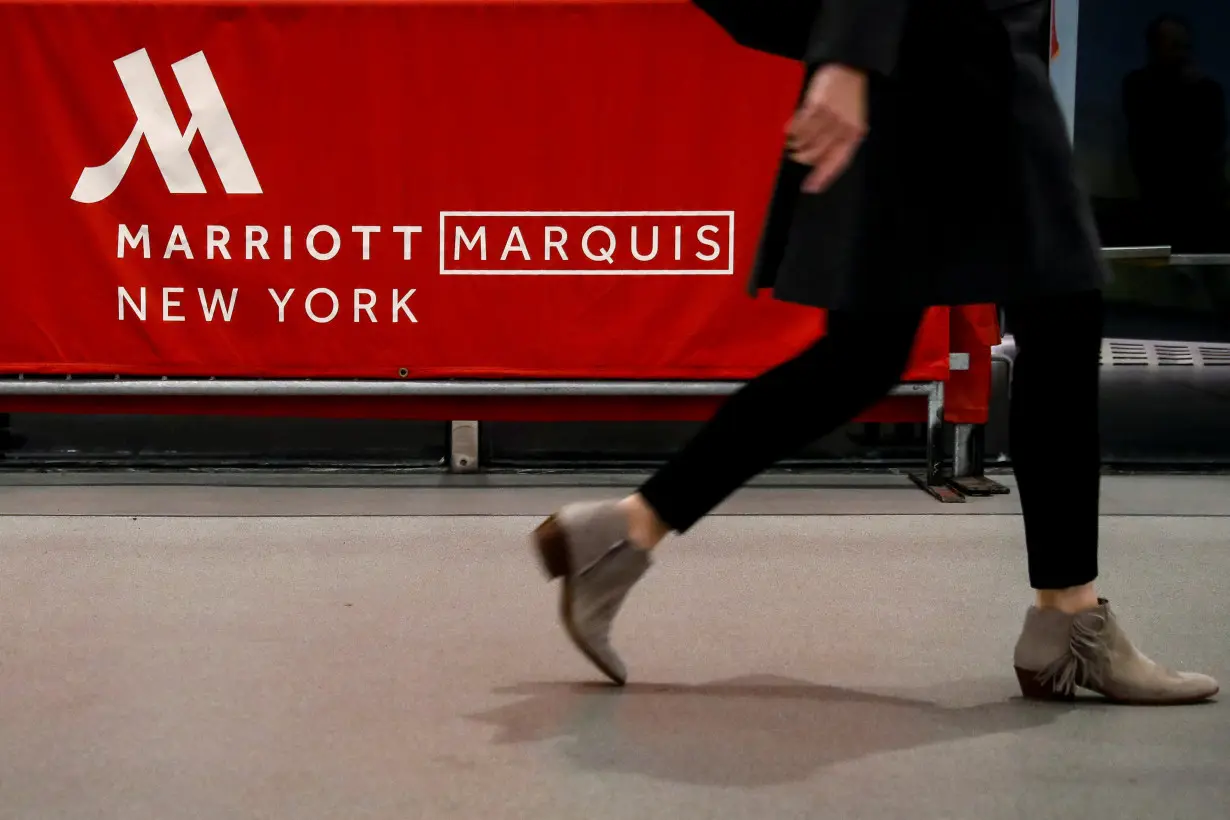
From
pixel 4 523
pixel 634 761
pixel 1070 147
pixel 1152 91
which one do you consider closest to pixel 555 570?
pixel 634 761

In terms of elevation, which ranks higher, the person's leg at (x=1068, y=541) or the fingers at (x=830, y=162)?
the fingers at (x=830, y=162)

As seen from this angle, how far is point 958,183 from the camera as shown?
1.46 meters

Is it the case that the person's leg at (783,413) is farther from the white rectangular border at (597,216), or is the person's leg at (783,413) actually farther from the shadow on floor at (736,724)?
the white rectangular border at (597,216)

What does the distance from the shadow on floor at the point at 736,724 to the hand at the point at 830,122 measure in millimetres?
561

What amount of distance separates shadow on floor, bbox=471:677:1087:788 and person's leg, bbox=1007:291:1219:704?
7 cm

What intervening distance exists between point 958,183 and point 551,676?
2.44 feet

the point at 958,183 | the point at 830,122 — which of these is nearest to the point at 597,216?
the point at 958,183

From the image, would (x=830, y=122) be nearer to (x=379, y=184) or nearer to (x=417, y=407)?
(x=379, y=184)

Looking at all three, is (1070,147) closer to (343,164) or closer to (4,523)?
(343,164)

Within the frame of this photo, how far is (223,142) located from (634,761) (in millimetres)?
2036

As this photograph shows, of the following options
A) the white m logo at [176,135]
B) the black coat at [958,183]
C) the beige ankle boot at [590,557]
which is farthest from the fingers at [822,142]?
the white m logo at [176,135]

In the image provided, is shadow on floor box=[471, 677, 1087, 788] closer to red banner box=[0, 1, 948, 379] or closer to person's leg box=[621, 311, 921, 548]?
person's leg box=[621, 311, 921, 548]

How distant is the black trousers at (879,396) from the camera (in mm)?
1528

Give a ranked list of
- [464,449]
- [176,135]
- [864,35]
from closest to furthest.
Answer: [864,35] → [176,135] → [464,449]
